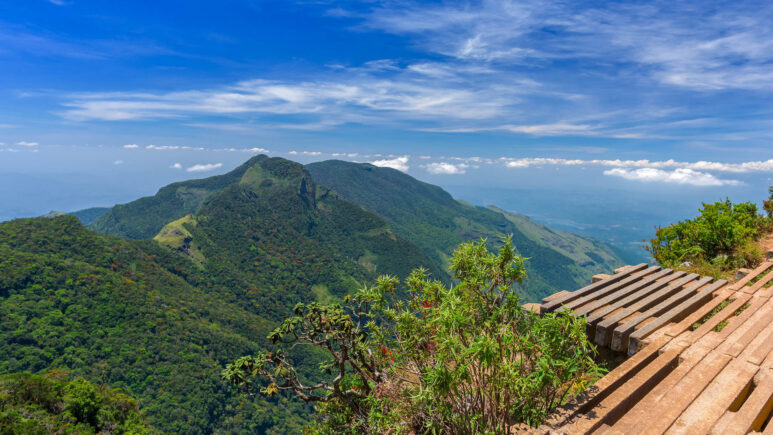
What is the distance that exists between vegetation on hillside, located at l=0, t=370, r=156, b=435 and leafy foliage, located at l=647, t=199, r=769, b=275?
2659 centimetres

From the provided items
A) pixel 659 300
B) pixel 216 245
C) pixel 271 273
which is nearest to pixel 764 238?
pixel 659 300

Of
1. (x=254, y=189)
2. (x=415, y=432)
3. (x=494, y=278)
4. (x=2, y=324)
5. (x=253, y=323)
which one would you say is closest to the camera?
(x=415, y=432)

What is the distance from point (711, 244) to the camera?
30.1 ft

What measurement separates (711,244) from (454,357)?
33.5ft

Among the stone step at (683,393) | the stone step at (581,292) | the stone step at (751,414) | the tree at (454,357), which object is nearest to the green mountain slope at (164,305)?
the tree at (454,357)

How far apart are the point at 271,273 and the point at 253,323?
126 feet

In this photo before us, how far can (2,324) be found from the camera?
175ft

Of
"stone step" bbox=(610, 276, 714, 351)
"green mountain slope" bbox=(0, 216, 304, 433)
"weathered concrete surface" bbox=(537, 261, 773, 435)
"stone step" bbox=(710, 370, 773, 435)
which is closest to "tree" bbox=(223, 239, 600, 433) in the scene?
"weathered concrete surface" bbox=(537, 261, 773, 435)

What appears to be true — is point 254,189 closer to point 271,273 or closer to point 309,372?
point 271,273

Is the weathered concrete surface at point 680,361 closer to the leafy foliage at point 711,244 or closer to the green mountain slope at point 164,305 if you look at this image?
the leafy foliage at point 711,244

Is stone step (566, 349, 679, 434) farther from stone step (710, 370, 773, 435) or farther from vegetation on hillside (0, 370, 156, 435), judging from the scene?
vegetation on hillside (0, 370, 156, 435)

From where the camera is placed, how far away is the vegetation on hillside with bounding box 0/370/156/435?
1744cm

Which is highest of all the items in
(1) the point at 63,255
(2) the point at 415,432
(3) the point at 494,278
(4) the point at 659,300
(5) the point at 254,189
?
(5) the point at 254,189

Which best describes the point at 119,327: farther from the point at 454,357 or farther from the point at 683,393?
the point at 683,393
